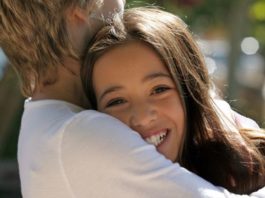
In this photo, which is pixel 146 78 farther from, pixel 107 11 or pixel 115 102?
pixel 107 11

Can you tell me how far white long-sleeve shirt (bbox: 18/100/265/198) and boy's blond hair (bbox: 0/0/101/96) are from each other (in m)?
0.20

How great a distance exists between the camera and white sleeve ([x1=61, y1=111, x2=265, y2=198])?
86.8 inches

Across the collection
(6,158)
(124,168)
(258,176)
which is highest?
(124,168)

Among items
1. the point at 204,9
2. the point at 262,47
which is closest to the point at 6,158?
the point at 204,9

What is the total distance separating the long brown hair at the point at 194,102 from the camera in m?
2.43

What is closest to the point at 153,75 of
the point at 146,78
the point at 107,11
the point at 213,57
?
the point at 146,78

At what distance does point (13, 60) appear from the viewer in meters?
2.47

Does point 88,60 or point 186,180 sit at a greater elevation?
point 88,60

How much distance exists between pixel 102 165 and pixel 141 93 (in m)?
0.27

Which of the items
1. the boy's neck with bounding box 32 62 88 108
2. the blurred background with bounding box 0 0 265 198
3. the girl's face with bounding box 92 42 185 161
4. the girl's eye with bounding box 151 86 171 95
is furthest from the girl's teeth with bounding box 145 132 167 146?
the blurred background with bounding box 0 0 265 198

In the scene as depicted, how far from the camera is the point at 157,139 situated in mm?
2387

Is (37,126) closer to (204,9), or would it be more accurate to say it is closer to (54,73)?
(54,73)

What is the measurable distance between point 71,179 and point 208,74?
24.3 inches

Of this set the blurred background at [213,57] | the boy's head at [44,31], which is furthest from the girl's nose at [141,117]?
the blurred background at [213,57]
